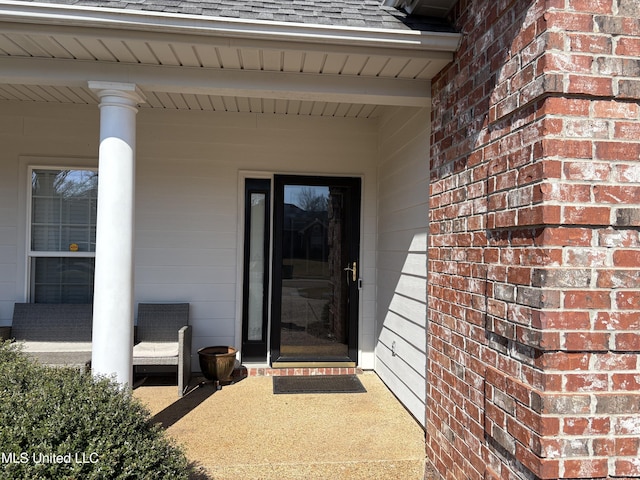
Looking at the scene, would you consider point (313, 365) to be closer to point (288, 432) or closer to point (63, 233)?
Answer: point (288, 432)

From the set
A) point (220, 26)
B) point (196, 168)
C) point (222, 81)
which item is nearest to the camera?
point (220, 26)

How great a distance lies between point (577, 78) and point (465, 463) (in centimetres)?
204

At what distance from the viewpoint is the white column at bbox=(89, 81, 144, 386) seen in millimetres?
2975

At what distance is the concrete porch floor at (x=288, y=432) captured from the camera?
9.43 ft

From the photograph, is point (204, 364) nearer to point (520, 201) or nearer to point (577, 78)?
point (520, 201)

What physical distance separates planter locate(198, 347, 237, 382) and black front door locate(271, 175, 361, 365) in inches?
24.5

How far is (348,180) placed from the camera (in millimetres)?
5090

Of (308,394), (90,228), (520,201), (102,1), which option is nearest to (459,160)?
(520,201)

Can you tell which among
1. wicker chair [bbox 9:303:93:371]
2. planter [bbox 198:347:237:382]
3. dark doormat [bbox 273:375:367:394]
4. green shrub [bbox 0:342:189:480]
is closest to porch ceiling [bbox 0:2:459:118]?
green shrub [bbox 0:342:189:480]

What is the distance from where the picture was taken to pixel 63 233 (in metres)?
4.71

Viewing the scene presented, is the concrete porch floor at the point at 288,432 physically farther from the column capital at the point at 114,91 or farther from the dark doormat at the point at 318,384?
the column capital at the point at 114,91

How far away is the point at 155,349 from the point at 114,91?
2573 millimetres

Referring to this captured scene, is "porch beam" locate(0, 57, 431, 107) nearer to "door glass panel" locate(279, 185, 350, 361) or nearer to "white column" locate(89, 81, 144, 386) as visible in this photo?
"white column" locate(89, 81, 144, 386)

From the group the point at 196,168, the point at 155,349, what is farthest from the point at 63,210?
the point at 155,349
